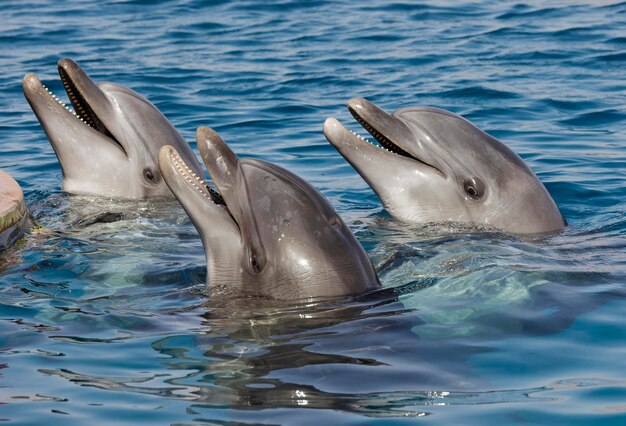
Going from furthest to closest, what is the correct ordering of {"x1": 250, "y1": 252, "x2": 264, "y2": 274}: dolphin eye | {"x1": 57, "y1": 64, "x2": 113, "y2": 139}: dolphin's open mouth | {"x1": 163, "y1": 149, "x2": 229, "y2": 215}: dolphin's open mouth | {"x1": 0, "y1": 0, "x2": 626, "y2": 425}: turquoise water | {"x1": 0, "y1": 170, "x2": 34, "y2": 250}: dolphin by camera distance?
1. {"x1": 57, "y1": 64, "x2": 113, "y2": 139}: dolphin's open mouth
2. {"x1": 0, "y1": 170, "x2": 34, "y2": 250}: dolphin
3. {"x1": 163, "y1": 149, "x2": 229, "y2": 215}: dolphin's open mouth
4. {"x1": 250, "y1": 252, "x2": 264, "y2": 274}: dolphin eye
5. {"x1": 0, "y1": 0, "x2": 626, "y2": 425}: turquoise water

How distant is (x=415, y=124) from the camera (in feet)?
32.9

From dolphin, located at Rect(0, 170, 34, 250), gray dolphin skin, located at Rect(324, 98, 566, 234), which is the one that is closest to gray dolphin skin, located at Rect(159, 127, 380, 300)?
dolphin, located at Rect(0, 170, 34, 250)

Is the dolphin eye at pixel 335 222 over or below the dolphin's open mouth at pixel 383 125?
below

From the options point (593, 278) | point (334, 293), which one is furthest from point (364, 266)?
point (593, 278)

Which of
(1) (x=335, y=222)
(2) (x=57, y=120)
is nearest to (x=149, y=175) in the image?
(2) (x=57, y=120)

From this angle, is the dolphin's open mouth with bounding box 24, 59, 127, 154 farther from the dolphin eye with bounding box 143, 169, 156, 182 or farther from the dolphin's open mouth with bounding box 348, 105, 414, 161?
the dolphin's open mouth with bounding box 348, 105, 414, 161

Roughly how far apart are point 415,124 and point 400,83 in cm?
801

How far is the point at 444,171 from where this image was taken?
988 centimetres

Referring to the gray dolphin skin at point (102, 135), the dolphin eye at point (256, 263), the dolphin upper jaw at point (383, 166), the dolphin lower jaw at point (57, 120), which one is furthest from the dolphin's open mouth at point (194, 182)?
the dolphin lower jaw at point (57, 120)

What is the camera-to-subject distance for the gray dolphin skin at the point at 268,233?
23.6ft

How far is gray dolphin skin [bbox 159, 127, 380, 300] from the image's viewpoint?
7184mm

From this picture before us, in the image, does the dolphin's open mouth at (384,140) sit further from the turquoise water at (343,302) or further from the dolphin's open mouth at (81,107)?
the dolphin's open mouth at (81,107)

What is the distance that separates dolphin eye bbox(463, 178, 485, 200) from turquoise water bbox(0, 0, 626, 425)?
343mm

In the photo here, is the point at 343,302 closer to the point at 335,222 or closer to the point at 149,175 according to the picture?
the point at 335,222
